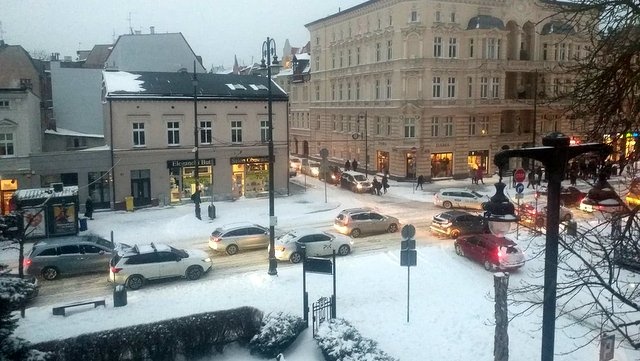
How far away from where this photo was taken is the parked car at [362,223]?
26750 mm

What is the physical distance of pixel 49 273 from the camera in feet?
66.6

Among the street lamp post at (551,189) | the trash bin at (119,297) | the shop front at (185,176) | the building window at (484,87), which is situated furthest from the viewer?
the building window at (484,87)

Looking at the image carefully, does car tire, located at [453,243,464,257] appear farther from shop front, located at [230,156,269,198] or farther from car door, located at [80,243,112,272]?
shop front, located at [230,156,269,198]

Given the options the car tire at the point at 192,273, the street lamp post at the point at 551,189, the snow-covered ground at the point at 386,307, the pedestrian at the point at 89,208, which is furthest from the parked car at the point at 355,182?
the street lamp post at the point at 551,189

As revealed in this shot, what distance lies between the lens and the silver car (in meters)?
20.1

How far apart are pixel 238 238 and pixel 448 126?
1127 inches

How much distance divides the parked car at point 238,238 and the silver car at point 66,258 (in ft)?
14.3

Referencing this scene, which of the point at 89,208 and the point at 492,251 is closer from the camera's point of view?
the point at 492,251

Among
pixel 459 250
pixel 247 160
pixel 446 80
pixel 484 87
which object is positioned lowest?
pixel 459 250

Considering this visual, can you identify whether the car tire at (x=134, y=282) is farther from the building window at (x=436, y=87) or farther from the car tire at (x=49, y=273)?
the building window at (x=436, y=87)

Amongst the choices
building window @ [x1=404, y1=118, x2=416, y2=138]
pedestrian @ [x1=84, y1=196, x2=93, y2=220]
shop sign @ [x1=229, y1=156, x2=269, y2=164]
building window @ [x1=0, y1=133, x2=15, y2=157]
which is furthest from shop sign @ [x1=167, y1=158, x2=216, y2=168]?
building window @ [x1=404, y1=118, x2=416, y2=138]

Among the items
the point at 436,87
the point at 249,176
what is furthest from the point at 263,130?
the point at 436,87

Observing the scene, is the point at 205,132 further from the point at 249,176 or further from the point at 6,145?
the point at 6,145

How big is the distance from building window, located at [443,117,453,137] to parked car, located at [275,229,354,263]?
2623cm
